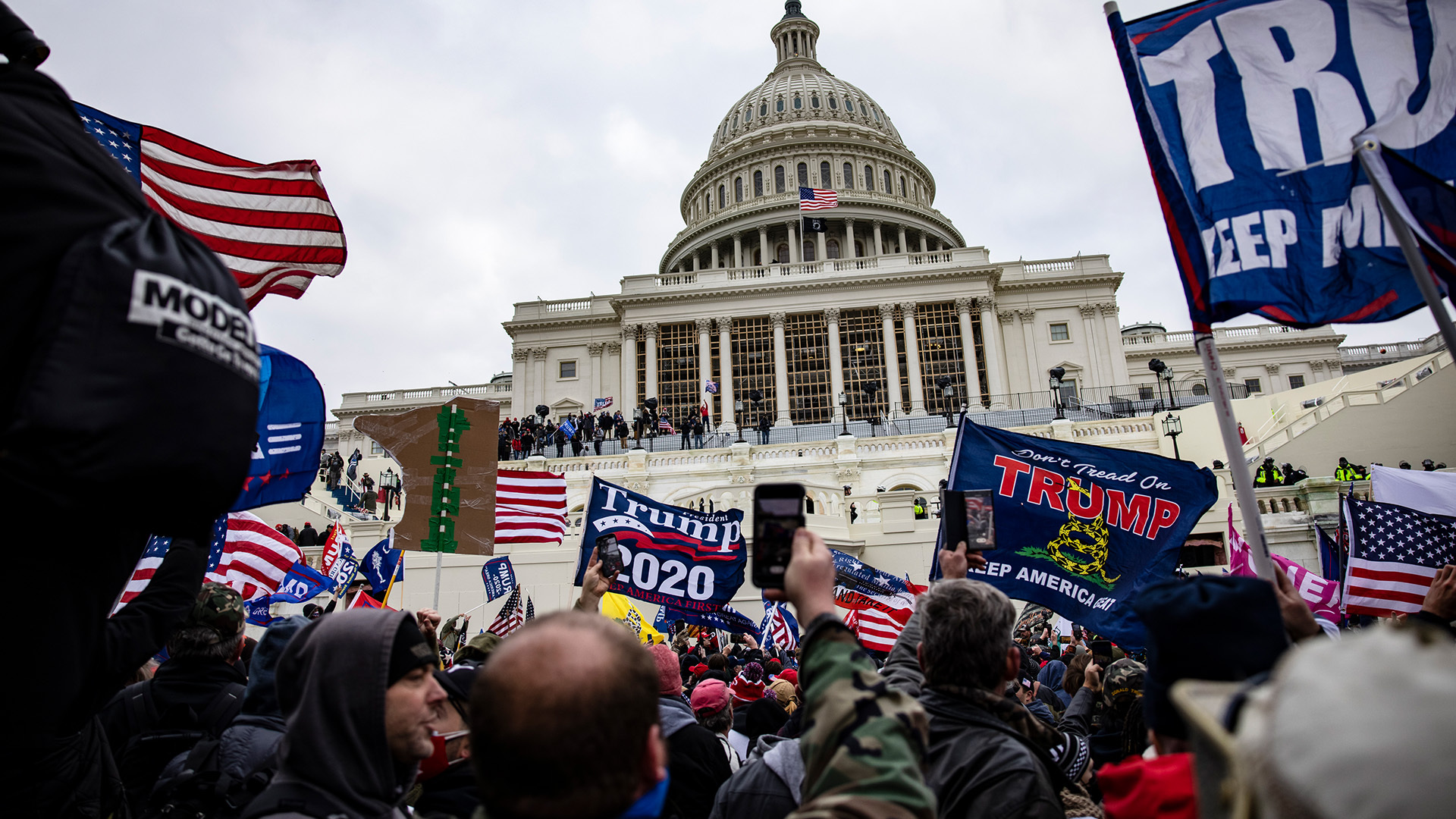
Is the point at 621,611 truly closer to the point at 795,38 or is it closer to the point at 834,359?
the point at 834,359

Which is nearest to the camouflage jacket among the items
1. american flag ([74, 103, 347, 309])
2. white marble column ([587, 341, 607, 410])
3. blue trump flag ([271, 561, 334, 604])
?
american flag ([74, 103, 347, 309])

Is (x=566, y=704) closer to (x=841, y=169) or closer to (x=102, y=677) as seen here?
(x=102, y=677)

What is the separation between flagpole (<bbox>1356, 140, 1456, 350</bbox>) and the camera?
11.1 ft

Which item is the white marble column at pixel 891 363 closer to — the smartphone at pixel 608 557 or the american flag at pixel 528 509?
the american flag at pixel 528 509

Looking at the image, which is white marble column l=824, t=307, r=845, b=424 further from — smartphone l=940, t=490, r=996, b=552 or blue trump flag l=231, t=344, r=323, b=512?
smartphone l=940, t=490, r=996, b=552

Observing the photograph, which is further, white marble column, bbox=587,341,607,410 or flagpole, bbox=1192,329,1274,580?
white marble column, bbox=587,341,607,410

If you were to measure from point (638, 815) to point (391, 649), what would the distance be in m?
1.16

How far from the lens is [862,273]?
1876 inches

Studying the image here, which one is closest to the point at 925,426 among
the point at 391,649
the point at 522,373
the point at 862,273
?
the point at 862,273

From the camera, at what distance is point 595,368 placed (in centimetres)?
5150

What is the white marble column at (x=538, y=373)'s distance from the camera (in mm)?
51438

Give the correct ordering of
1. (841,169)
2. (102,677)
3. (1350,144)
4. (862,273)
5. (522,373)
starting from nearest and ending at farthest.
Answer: (102,677), (1350,144), (862,273), (522,373), (841,169)

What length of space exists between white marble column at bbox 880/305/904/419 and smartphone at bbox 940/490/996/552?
41.8 metres

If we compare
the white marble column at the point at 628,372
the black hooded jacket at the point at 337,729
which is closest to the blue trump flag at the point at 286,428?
the black hooded jacket at the point at 337,729
